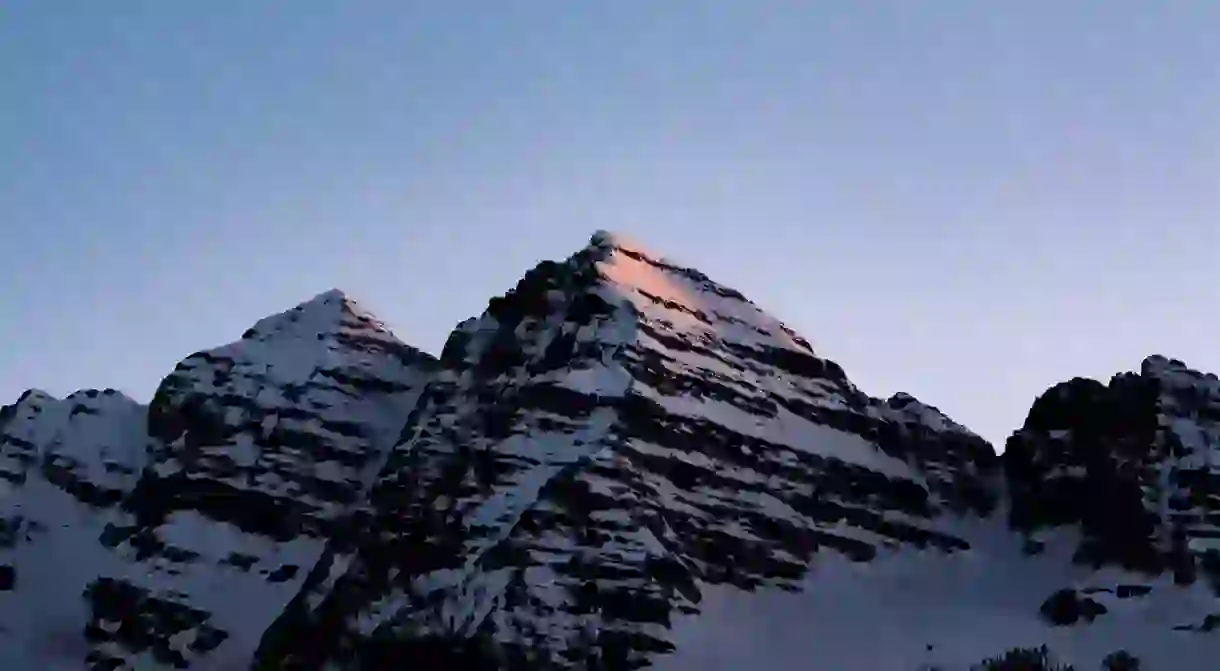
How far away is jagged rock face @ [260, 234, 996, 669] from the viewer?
117m

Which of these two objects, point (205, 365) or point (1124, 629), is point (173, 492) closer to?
point (205, 365)

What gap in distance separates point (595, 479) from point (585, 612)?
1365 centimetres

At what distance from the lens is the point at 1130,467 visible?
138000 mm

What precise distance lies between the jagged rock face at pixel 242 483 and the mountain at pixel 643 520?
0.40 metres

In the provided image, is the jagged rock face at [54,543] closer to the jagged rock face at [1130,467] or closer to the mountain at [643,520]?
the mountain at [643,520]

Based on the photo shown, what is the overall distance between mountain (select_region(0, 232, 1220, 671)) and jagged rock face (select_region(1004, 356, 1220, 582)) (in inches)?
10.5

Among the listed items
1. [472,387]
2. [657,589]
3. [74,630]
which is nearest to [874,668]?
[657,589]

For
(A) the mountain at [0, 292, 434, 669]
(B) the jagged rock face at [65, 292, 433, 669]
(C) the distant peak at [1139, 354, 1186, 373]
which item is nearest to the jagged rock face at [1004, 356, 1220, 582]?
(C) the distant peak at [1139, 354, 1186, 373]

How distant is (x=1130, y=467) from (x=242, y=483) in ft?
319

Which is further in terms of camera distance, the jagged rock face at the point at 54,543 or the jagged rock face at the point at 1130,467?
the jagged rock face at the point at 54,543

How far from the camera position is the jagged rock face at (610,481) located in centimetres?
11725

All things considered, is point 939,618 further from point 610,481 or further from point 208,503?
point 208,503

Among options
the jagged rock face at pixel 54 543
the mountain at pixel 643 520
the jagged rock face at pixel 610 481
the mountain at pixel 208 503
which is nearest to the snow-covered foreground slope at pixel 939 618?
the mountain at pixel 643 520

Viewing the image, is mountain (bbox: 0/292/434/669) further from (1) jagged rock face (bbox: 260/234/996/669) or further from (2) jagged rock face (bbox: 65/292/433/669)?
(1) jagged rock face (bbox: 260/234/996/669)
